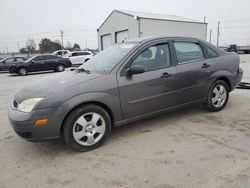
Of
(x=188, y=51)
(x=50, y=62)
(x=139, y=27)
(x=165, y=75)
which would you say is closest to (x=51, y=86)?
(x=165, y=75)

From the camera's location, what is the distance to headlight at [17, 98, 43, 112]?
287 cm

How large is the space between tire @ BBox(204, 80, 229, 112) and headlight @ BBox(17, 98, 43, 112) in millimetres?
3235

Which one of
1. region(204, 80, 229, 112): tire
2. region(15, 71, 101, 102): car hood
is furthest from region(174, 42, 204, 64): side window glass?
region(15, 71, 101, 102): car hood

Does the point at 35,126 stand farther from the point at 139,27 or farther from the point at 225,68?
the point at 139,27

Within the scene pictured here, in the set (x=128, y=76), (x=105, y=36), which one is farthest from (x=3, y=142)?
(x=105, y=36)

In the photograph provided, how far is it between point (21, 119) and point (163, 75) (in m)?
2.28

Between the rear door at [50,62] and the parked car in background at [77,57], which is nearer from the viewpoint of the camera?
the rear door at [50,62]

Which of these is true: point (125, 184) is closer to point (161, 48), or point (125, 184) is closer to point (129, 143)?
point (129, 143)

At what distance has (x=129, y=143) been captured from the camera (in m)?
3.36

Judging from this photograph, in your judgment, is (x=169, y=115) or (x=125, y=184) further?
(x=169, y=115)

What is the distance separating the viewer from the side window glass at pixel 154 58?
358cm

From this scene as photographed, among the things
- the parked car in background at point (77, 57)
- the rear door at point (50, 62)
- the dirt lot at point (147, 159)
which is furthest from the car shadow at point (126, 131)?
the parked car in background at point (77, 57)

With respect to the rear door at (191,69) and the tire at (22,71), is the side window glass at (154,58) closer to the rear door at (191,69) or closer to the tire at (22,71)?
the rear door at (191,69)

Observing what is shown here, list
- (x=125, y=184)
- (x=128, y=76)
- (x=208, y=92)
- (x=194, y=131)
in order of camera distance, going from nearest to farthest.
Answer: (x=125, y=184) < (x=128, y=76) < (x=194, y=131) < (x=208, y=92)
